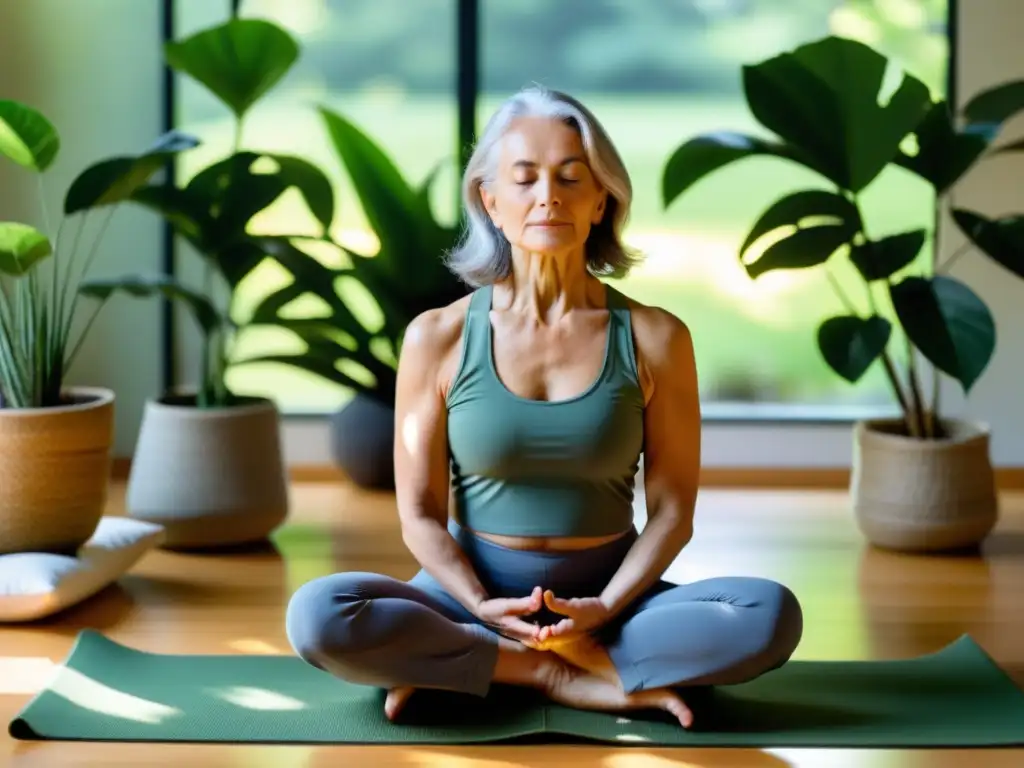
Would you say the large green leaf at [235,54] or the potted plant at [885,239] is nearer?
the potted plant at [885,239]

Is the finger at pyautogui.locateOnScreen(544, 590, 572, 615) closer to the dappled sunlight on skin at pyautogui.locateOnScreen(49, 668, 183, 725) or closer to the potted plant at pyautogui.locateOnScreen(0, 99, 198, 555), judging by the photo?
the dappled sunlight on skin at pyautogui.locateOnScreen(49, 668, 183, 725)

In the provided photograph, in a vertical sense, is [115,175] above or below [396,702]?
above

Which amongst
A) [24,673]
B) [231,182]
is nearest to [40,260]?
[231,182]

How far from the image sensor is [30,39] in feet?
11.4

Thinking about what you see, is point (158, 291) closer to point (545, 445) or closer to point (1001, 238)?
point (545, 445)

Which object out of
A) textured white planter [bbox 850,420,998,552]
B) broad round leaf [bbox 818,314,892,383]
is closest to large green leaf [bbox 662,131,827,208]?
broad round leaf [bbox 818,314,892,383]

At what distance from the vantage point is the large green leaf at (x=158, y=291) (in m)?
2.81

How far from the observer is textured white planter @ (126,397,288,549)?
2.89 metres

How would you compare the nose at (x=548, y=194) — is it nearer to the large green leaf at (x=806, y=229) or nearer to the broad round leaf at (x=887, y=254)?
the large green leaf at (x=806, y=229)

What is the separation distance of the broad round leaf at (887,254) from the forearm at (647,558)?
932 millimetres

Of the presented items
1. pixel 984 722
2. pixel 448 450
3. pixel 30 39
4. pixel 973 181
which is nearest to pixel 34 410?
pixel 448 450

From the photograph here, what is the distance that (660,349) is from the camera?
2107 mm

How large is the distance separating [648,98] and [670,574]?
1.29 meters

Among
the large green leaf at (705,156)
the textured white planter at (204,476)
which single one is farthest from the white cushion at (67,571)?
the large green leaf at (705,156)
